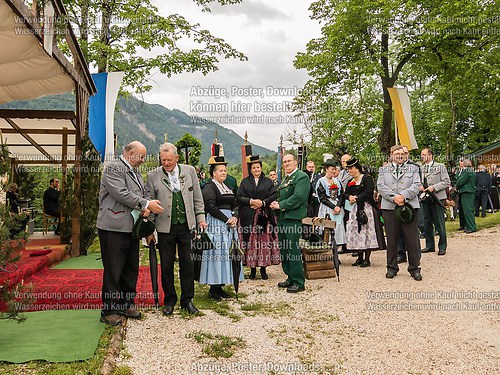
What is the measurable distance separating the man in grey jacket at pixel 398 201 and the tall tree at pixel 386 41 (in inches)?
375

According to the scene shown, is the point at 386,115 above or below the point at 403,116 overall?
above

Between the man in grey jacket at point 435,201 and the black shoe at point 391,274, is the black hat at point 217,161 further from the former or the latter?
the man in grey jacket at point 435,201

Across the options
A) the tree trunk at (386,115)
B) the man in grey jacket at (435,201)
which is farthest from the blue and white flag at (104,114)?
→ the tree trunk at (386,115)

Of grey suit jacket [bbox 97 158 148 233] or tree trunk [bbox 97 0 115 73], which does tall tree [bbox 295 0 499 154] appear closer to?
tree trunk [bbox 97 0 115 73]

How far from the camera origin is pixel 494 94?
15.0 m

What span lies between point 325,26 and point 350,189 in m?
13.1

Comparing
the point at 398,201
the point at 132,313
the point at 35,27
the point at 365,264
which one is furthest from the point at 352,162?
the point at 35,27

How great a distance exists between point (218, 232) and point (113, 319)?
69.9 inches

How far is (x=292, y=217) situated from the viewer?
590 centimetres

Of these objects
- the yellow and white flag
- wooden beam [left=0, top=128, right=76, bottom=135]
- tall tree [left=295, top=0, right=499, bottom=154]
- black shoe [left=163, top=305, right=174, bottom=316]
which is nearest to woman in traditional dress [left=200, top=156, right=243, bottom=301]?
black shoe [left=163, top=305, right=174, bottom=316]

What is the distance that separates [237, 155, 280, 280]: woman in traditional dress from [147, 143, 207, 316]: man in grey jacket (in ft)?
5.71

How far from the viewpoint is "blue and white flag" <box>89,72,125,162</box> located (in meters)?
8.89

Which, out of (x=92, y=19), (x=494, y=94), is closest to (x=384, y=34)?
(x=494, y=94)

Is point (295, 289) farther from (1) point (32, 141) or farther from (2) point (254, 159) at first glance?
(1) point (32, 141)
